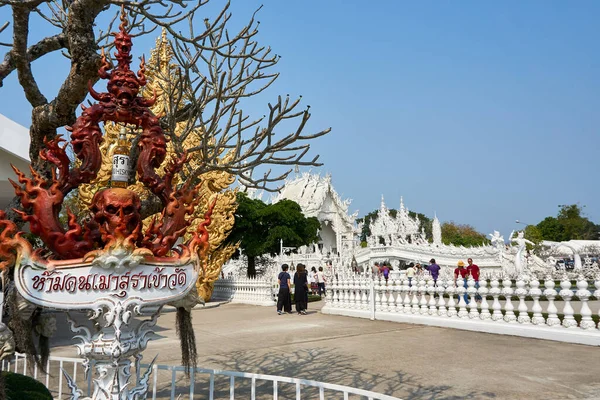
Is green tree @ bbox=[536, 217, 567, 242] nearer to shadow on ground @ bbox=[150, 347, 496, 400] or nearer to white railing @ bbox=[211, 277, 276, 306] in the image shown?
white railing @ bbox=[211, 277, 276, 306]

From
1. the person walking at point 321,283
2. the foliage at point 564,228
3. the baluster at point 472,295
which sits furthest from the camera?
the foliage at point 564,228

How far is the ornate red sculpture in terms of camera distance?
9.96ft

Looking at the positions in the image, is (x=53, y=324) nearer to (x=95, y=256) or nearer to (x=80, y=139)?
(x=95, y=256)

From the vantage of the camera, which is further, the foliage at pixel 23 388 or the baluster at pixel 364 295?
the baluster at pixel 364 295

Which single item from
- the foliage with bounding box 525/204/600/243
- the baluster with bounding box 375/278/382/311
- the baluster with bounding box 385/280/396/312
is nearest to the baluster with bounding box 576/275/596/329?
the baluster with bounding box 385/280/396/312

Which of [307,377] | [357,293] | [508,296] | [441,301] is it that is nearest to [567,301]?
[508,296]

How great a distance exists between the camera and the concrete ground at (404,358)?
5255 mm

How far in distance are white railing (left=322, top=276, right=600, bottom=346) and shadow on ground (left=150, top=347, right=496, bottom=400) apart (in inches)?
144

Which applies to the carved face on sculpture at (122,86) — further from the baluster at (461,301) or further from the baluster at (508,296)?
the baluster at (461,301)

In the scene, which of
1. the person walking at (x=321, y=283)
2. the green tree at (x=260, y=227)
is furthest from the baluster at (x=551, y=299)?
the green tree at (x=260, y=227)

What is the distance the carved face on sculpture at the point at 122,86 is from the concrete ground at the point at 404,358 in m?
4.17

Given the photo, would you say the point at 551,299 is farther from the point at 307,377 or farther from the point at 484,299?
the point at 307,377

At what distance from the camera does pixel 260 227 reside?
2348 cm

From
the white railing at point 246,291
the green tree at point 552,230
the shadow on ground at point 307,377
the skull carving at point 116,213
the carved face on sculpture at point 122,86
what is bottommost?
the shadow on ground at point 307,377
